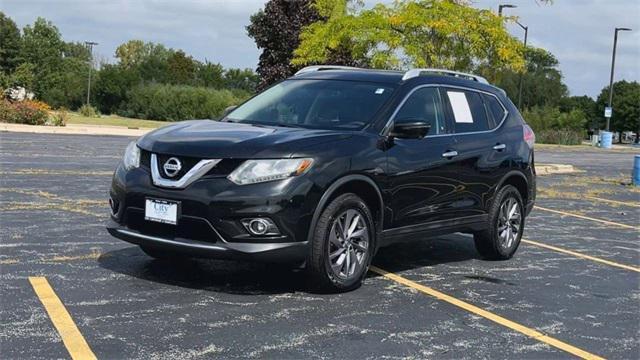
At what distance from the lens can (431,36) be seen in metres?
18.8

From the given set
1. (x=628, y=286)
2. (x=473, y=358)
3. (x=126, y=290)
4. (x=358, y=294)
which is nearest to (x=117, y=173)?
(x=126, y=290)

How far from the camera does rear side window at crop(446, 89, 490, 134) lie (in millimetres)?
7195

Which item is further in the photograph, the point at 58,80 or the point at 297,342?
the point at 58,80

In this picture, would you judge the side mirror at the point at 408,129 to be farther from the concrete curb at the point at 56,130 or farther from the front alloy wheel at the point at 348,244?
the concrete curb at the point at 56,130

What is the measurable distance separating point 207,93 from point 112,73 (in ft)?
56.1

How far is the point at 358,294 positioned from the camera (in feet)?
19.3

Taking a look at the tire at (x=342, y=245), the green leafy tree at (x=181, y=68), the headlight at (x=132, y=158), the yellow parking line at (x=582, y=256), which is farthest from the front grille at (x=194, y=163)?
the green leafy tree at (x=181, y=68)

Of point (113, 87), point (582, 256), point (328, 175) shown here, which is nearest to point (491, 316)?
point (328, 175)

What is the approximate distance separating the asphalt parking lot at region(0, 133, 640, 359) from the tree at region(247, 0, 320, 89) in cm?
2668

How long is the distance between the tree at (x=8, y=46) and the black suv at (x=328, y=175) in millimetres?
71013

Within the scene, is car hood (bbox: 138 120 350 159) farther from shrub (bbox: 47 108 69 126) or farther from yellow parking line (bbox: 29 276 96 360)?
shrub (bbox: 47 108 69 126)

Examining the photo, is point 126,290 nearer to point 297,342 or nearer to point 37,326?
point 37,326

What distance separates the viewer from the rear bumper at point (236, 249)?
17.3 feet

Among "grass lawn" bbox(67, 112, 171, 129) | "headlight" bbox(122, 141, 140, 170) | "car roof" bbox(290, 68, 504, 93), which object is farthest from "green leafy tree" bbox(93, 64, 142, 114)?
"headlight" bbox(122, 141, 140, 170)
